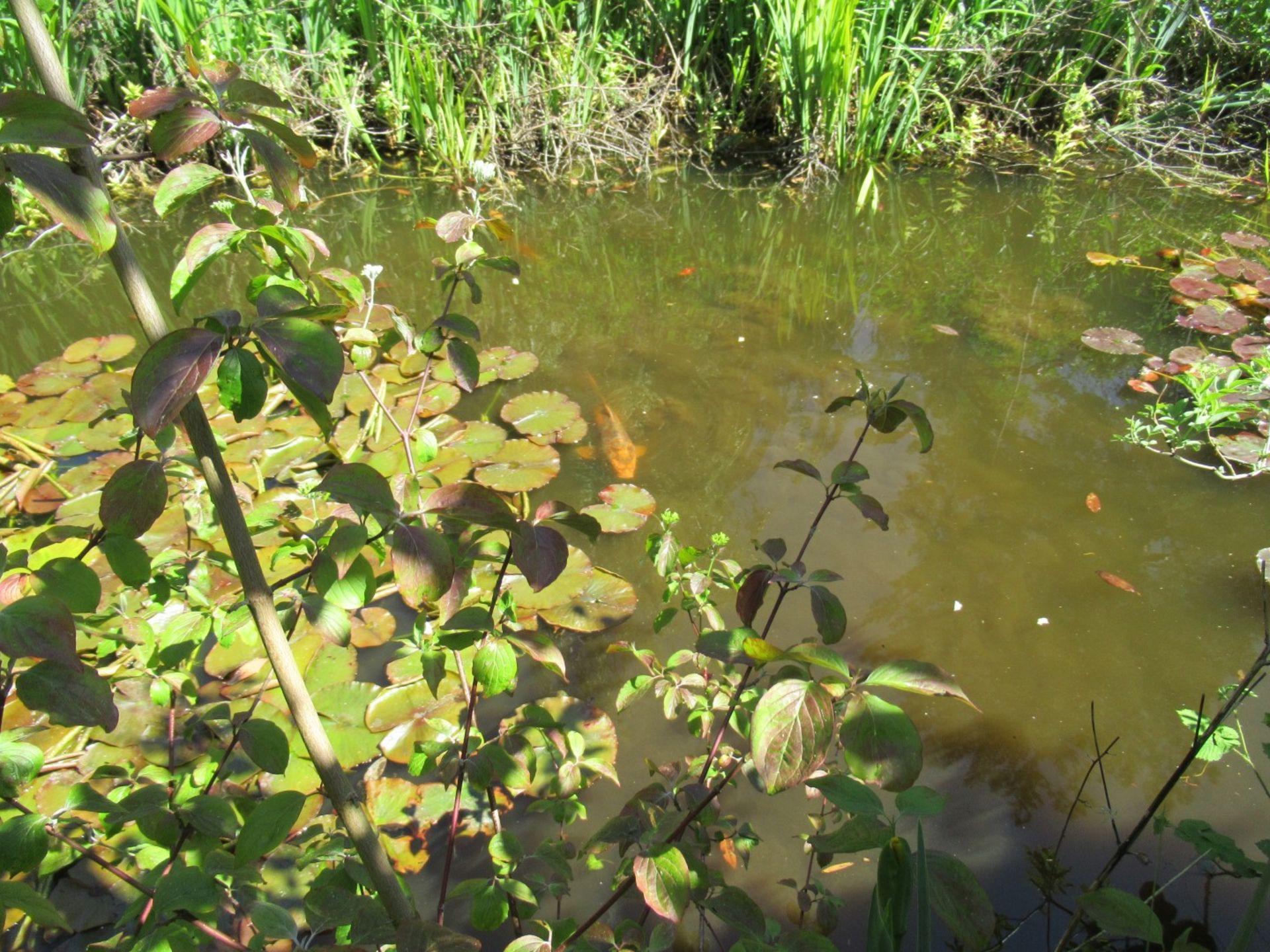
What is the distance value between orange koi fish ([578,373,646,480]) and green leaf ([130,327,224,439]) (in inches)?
70.8

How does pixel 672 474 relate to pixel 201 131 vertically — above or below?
below

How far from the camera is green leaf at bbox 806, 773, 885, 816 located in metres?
0.65

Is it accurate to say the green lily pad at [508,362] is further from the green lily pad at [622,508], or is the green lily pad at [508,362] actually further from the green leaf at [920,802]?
the green leaf at [920,802]

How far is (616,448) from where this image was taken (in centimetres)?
241

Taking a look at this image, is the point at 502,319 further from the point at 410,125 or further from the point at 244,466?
the point at 410,125

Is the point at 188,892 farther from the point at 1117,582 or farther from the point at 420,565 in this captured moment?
the point at 1117,582

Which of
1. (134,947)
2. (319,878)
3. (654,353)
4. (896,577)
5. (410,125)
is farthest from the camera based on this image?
(410,125)

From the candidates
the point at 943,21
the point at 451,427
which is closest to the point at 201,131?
the point at 451,427

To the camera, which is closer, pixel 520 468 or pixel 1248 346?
pixel 520 468

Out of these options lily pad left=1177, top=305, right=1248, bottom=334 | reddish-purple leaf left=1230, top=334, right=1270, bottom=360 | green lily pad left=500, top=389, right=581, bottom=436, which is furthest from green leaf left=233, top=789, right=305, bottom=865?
lily pad left=1177, top=305, right=1248, bottom=334

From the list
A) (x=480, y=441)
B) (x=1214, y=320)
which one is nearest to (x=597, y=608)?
(x=480, y=441)

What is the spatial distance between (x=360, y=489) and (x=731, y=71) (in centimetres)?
502

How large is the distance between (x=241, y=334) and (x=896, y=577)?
168cm

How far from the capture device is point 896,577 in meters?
1.92
